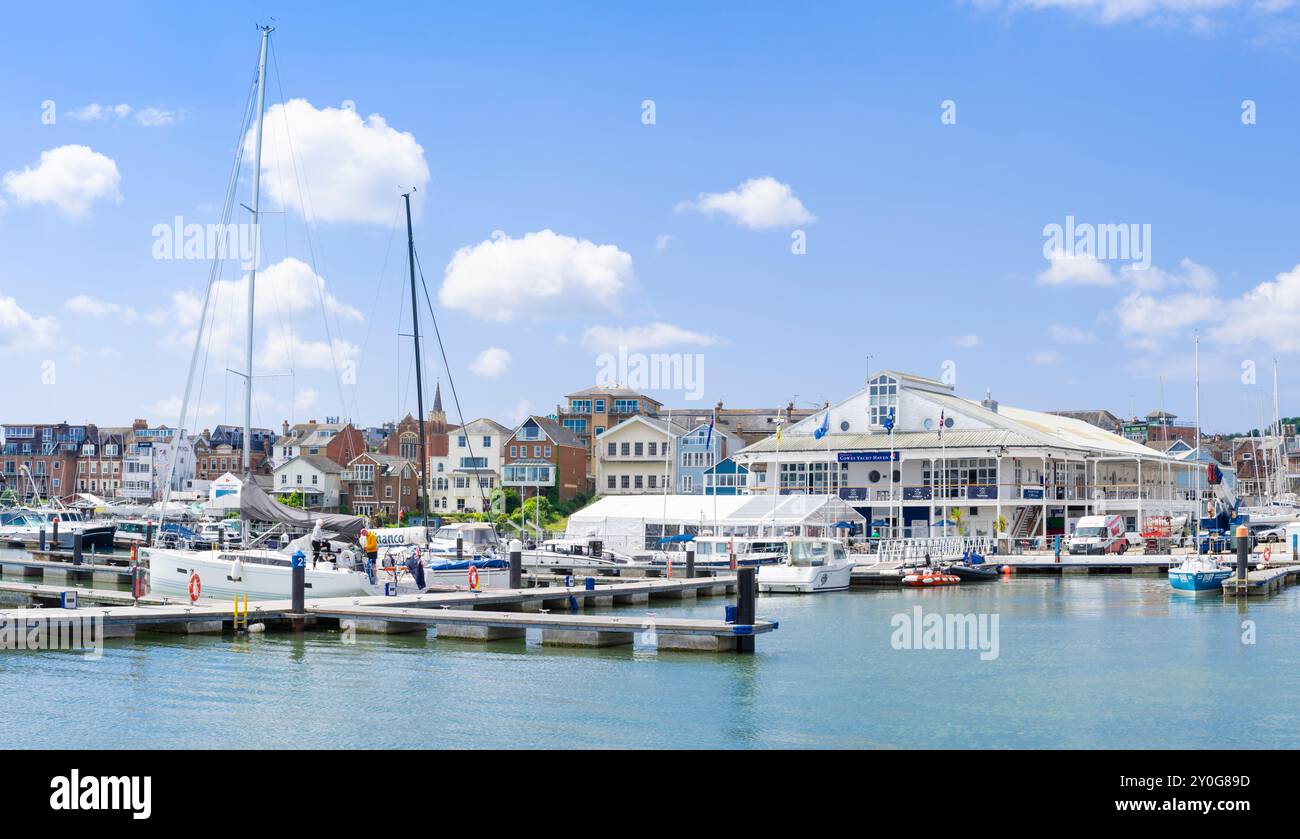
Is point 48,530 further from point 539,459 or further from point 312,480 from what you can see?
point 539,459

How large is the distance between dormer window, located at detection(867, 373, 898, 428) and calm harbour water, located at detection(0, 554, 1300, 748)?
46.4 metres

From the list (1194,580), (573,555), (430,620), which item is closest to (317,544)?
(430,620)

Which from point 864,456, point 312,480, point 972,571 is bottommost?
point 972,571

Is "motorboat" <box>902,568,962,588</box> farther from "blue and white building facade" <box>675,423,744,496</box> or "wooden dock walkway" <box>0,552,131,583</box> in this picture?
"blue and white building facade" <box>675,423,744,496</box>

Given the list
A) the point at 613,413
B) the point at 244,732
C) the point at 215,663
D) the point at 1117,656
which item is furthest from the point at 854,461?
the point at 244,732

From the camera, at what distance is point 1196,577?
55.0 meters

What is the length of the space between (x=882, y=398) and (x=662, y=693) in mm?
61873

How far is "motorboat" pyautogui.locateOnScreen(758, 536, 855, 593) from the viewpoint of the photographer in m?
56.3

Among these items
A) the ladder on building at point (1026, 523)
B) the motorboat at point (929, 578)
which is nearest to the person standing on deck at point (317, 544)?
the motorboat at point (929, 578)

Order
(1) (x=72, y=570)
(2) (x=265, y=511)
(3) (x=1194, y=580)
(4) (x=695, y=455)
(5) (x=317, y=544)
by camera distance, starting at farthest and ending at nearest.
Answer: (4) (x=695, y=455) < (1) (x=72, y=570) < (3) (x=1194, y=580) < (2) (x=265, y=511) < (5) (x=317, y=544)

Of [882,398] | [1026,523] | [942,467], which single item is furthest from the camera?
[882,398]

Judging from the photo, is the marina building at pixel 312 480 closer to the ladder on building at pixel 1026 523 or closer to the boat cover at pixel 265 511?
the ladder on building at pixel 1026 523

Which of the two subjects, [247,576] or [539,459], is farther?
[539,459]

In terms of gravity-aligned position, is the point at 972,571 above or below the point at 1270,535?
below
